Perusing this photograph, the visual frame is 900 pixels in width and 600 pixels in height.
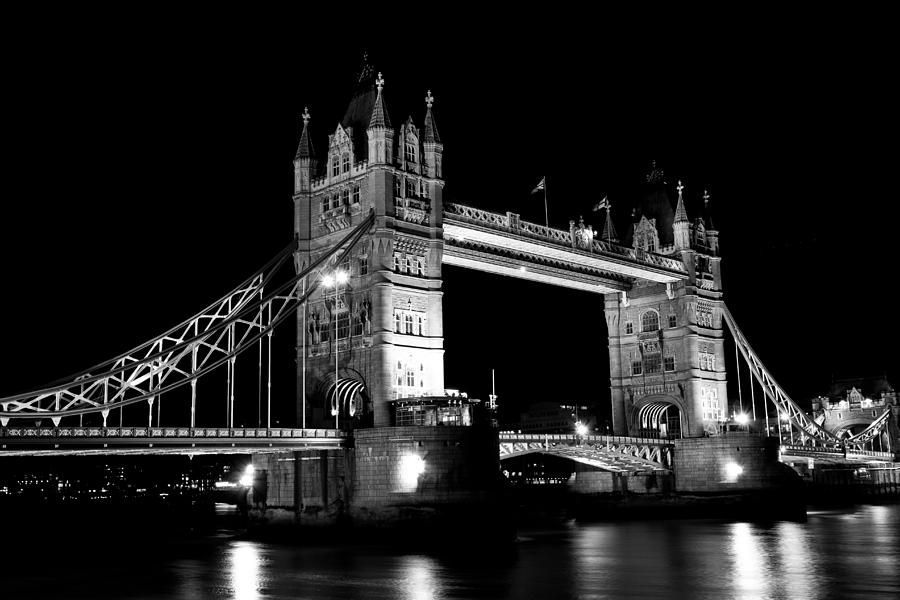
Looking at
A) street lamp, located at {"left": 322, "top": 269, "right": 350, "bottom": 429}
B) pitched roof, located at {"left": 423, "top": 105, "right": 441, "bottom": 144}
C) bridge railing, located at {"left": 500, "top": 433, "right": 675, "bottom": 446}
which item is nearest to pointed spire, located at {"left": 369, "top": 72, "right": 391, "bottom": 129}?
pitched roof, located at {"left": 423, "top": 105, "right": 441, "bottom": 144}

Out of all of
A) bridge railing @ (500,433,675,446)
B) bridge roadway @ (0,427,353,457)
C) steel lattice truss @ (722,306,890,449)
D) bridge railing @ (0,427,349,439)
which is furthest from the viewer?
steel lattice truss @ (722,306,890,449)

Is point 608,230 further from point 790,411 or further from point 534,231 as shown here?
point 790,411

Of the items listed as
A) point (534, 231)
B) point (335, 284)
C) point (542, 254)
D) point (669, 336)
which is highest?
point (534, 231)

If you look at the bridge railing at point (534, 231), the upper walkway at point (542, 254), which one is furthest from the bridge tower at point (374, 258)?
the upper walkway at point (542, 254)

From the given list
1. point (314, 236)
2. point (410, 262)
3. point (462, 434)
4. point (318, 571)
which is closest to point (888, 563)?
point (462, 434)

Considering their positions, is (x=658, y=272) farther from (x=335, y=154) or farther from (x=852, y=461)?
(x=852, y=461)

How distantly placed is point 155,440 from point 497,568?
56.1ft

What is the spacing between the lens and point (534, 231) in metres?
73.9

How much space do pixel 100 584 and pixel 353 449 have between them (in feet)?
59.4

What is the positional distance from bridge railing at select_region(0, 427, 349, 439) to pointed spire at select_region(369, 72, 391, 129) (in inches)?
748

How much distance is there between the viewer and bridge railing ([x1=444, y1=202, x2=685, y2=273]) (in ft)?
227

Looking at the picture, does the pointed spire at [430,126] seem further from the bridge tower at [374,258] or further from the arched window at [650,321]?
the arched window at [650,321]

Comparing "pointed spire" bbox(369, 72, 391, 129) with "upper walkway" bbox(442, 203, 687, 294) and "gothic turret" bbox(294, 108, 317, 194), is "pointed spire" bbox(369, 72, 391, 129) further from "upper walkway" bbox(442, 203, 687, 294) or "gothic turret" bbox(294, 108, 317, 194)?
"upper walkway" bbox(442, 203, 687, 294)

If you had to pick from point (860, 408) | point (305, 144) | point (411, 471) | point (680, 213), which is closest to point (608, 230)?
point (680, 213)
